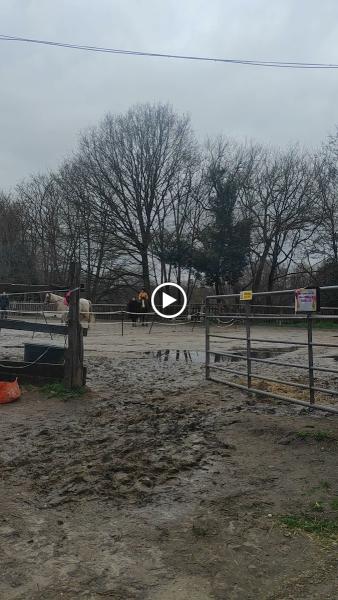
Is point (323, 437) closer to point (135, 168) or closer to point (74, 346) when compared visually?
point (74, 346)

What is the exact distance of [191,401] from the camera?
7562 mm

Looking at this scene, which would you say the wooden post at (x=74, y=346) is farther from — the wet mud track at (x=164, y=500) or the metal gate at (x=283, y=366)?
the metal gate at (x=283, y=366)

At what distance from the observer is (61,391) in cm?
809

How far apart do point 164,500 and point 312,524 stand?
111 centimetres

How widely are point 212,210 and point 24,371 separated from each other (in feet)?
103

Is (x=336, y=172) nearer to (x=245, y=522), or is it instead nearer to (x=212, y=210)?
(x=212, y=210)

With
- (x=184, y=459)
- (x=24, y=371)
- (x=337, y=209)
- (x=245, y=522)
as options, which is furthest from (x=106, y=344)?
(x=337, y=209)

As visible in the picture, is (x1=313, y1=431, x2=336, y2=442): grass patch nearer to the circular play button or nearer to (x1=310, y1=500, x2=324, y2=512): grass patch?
(x1=310, y1=500, x2=324, y2=512): grass patch

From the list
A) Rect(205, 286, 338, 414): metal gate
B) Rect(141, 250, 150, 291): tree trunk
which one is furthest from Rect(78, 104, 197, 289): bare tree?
Rect(205, 286, 338, 414): metal gate

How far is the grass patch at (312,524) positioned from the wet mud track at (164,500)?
54mm

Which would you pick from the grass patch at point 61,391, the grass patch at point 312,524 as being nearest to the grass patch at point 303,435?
the grass patch at point 312,524

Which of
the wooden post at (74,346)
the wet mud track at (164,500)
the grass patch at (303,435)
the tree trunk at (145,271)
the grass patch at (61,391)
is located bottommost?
the wet mud track at (164,500)

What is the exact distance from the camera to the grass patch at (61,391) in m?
7.91

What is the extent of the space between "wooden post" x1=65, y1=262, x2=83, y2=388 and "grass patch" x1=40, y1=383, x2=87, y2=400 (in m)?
0.09
